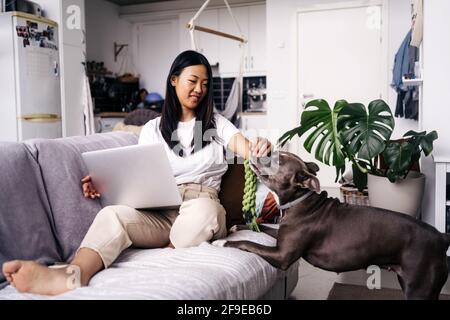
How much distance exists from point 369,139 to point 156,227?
3.93 ft

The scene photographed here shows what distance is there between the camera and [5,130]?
16.5 ft

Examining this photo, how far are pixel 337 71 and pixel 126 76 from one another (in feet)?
11.6

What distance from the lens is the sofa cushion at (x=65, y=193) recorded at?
1.80m

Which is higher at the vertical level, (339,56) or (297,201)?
(339,56)

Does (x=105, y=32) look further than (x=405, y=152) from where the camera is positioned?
Yes

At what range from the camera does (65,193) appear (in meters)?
1.82

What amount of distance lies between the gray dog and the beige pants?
0.11m

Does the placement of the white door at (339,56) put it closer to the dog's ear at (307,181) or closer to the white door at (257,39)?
the white door at (257,39)

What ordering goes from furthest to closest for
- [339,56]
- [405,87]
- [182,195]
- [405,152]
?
[339,56] → [405,87] → [405,152] → [182,195]

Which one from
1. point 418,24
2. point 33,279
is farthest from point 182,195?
point 418,24

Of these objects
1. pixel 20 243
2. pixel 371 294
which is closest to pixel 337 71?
pixel 371 294

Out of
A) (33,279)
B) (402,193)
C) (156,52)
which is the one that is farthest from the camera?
(156,52)

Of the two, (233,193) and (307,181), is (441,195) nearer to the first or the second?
(307,181)
